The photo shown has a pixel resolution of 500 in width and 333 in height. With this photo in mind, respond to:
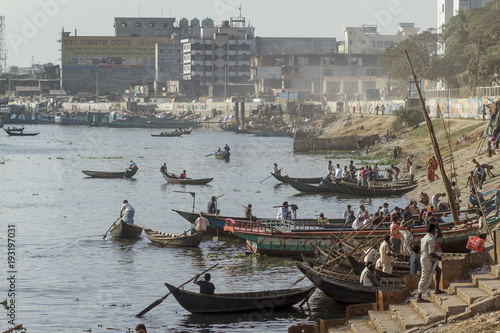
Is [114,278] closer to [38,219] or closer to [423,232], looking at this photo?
→ [423,232]

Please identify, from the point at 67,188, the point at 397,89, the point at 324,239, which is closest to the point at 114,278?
the point at 324,239

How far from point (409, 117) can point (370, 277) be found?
6492cm

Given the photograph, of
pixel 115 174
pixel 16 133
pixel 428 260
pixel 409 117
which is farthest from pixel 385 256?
pixel 16 133

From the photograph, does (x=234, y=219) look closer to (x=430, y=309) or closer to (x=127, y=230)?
(x=127, y=230)

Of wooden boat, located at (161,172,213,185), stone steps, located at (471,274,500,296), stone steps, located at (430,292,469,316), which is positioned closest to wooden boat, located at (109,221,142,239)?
stone steps, located at (430,292,469,316)

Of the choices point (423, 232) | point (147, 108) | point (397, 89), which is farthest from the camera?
point (147, 108)

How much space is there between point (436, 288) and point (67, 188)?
45.5 metres

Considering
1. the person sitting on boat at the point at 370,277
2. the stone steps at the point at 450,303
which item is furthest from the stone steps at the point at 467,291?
the person sitting on boat at the point at 370,277

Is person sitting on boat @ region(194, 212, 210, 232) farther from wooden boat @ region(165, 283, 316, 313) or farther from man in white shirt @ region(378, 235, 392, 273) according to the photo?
man in white shirt @ region(378, 235, 392, 273)

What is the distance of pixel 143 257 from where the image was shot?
32281 mm

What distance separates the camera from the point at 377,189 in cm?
4881

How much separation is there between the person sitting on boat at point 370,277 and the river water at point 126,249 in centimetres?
180

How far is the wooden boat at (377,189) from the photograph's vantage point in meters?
47.8

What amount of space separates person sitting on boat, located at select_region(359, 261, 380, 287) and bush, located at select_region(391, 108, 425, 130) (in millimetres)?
64588
